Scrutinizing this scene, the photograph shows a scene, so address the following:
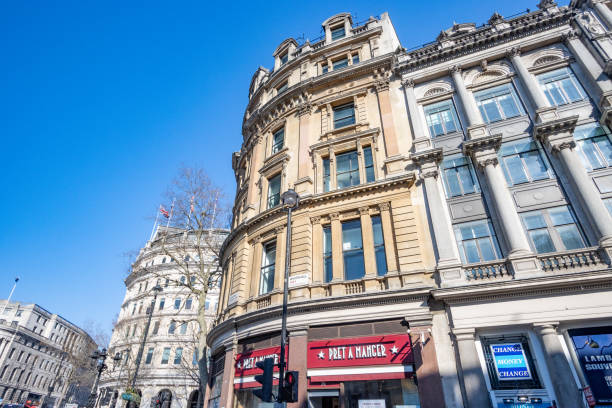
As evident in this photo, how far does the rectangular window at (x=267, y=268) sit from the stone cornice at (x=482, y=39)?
1297 cm

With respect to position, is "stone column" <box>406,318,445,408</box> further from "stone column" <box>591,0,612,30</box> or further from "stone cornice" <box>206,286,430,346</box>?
"stone column" <box>591,0,612,30</box>

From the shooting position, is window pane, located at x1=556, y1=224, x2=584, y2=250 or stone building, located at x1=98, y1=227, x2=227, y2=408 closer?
window pane, located at x1=556, y1=224, x2=584, y2=250

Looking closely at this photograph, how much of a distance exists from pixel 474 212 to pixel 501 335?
4.95 metres

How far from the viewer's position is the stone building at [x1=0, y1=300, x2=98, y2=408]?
2242 inches

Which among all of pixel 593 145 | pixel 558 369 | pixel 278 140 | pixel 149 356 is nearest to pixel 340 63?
pixel 278 140

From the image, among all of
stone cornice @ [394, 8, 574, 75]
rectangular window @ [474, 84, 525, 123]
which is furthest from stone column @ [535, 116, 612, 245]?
stone cornice @ [394, 8, 574, 75]

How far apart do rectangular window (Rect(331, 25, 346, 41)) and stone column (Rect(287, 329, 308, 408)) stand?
2081 cm

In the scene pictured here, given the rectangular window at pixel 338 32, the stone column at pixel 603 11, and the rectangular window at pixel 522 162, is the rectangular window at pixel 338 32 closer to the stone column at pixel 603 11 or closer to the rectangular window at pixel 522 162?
the stone column at pixel 603 11

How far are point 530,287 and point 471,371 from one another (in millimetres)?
3377

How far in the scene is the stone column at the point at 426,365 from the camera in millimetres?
9594

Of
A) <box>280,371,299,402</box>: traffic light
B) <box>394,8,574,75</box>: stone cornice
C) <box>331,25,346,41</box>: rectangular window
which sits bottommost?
<box>280,371,299,402</box>: traffic light

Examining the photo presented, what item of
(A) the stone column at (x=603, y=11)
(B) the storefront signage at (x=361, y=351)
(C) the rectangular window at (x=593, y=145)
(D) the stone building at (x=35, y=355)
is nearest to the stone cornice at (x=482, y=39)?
(A) the stone column at (x=603, y=11)

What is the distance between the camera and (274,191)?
18.8m

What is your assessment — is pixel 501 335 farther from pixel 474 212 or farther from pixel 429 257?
pixel 474 212
